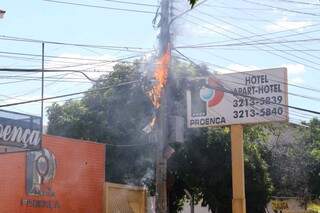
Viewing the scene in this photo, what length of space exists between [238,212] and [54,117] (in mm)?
10028

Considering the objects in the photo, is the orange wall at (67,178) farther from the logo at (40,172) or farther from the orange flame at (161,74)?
the orange flame at (161,74)

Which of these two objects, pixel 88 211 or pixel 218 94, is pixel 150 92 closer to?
pixel 88 211

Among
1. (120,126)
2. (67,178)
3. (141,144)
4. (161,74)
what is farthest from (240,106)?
(161,74)

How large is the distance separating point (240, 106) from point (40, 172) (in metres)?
11.3

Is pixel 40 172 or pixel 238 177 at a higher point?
pixel 238 177

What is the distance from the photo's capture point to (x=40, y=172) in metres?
19.8

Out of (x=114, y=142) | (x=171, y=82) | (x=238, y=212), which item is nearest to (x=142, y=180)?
(x=114, y=142)

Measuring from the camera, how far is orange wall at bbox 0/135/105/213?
61.9ft

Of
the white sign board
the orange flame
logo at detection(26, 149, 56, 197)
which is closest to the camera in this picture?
the orange flame

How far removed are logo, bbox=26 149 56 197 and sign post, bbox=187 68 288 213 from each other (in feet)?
28.6

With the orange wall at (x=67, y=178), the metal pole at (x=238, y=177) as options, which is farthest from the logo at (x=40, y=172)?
the metal pole at (x=238, y=177)

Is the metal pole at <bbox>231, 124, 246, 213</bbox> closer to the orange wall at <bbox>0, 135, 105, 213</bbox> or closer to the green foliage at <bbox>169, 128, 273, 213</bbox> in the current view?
the green foliage at <bbox>169, 128, 273, 213</bbox>

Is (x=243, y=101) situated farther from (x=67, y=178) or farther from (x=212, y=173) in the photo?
(x=67, y=178)

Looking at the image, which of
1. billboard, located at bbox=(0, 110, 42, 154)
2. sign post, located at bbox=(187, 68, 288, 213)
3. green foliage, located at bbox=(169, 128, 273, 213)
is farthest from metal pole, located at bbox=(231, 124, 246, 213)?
billboard, located at bbox=(0, 110, 42, 154)
